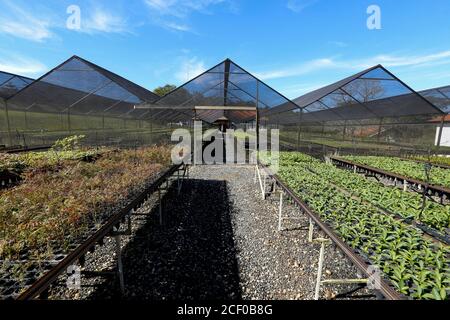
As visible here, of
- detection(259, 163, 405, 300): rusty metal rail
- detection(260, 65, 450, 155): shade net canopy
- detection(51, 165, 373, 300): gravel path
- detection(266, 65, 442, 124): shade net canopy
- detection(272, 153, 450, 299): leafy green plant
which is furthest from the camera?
detection(260, 65, 450, 155): shade net canopy

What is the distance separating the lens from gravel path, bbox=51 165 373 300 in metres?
2.46

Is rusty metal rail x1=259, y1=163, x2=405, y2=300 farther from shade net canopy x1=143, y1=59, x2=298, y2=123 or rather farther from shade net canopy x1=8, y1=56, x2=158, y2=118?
shade net canopy x1=8, y1=56, x2=158, y2=118

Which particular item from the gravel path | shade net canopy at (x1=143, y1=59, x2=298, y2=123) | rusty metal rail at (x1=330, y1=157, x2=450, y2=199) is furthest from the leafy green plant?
shade net canopy at (x1=143, y1=59, x2=298, y2=123)

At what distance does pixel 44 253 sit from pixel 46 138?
10010mm

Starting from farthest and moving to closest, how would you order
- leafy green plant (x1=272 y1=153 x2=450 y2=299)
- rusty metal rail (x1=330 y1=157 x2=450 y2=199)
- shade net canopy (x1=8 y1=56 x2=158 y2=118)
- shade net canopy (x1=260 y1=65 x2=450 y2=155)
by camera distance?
shade net canopy (x1=260 y1=65 x2=450 y2=155) < shade net canopy (x1=8 y1=56 x2=158 y2=118) < rusty metal rail (x1=330 y1=157 x2=450 y2=199) < leafy green plant (x1=272 y1=153 x2=450 y2=299)

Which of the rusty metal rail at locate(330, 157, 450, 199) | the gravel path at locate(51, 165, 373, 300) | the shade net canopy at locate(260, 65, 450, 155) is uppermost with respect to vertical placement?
the shade net canopy at locate(260, 65, 450, 155)

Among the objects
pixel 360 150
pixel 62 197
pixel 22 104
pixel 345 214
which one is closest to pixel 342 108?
pixel 360 150

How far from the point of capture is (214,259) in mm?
3055

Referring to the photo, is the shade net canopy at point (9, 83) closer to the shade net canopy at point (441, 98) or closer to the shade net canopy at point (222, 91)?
the shade net canopy at point (222, 91)

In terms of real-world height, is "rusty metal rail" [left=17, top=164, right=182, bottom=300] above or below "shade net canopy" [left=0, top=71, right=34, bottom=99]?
below

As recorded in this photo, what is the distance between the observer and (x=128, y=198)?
115 inches

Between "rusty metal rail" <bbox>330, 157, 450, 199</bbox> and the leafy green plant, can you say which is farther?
"rusty metal rail" <bbox>330, 157, 450, 199</bbox>

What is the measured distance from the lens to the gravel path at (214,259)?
246cm

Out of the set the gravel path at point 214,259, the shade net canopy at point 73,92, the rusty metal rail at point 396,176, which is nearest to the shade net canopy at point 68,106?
the shade net canopy at point 73,92
